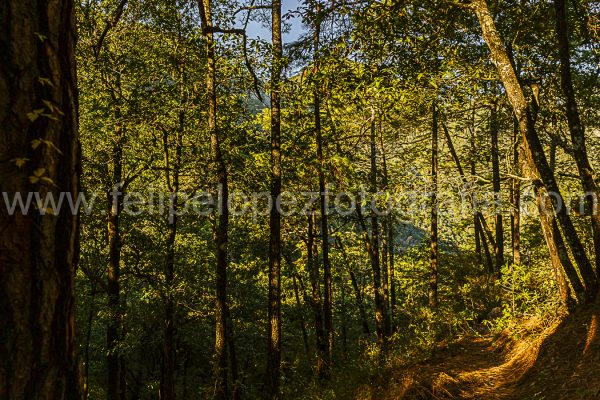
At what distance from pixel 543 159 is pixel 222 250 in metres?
6.41

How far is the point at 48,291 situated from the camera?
5.88 ft

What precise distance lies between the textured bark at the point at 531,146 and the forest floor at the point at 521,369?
637mm

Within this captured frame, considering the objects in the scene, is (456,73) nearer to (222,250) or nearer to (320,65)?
(320,65)

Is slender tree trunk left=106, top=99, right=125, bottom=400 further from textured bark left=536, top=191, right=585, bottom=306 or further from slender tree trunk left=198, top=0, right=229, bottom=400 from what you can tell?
textured bark left=536, top=191, right=585, bottom=306

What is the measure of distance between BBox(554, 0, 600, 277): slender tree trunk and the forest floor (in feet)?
3.38

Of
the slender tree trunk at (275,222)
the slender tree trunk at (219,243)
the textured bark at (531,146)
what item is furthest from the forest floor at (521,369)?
the slender tree trunk at (219,243)

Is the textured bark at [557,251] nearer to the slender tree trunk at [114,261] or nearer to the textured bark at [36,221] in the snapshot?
the textured bark at [36,221]

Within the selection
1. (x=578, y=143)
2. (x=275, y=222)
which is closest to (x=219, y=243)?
(x=275, y=222)

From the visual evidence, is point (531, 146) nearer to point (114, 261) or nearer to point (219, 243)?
point (219, 243)

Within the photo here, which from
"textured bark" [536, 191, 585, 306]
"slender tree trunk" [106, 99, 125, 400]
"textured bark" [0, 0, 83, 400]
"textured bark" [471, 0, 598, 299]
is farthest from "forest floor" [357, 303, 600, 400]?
"slender tree trunk" [106, 99, 125, 400]

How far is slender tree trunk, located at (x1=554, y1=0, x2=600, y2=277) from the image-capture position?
5230mm

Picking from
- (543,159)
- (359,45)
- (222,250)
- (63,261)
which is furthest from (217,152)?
(63,261)

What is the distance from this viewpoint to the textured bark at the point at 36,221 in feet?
5.50

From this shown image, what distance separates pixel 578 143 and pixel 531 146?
1.95 feet
